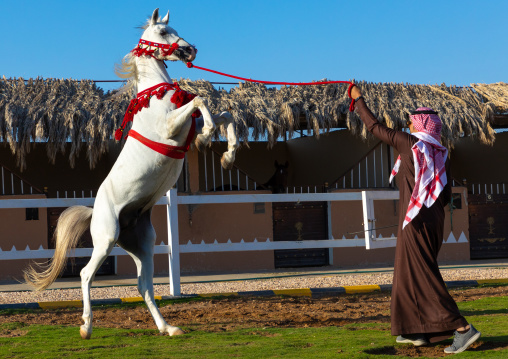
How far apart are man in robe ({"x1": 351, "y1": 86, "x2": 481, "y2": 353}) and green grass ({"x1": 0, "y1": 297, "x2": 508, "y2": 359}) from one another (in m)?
0.21

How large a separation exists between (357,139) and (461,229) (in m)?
2.93

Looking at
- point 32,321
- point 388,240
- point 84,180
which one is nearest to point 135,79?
point 32,321

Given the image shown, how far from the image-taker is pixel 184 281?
32.3 ft

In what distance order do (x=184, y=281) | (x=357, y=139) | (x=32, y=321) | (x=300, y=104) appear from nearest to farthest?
(x=32, y=321)
(x=184, y=281)
(x=300, y=104)
(x=357, y=139)

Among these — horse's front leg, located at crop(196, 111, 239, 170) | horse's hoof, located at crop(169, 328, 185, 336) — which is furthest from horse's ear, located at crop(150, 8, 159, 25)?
horse's hoof, located at crop(169, 328, 185, 336)

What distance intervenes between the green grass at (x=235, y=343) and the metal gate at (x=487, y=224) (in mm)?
7216

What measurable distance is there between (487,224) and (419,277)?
9054 mm

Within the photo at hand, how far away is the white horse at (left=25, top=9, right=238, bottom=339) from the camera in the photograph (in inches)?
190

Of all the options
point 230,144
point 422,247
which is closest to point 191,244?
point 230,144

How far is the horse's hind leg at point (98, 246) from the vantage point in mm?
5027

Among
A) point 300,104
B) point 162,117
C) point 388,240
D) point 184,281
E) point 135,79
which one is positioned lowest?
point 184,281

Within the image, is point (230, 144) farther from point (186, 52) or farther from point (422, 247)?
point (422, 247)

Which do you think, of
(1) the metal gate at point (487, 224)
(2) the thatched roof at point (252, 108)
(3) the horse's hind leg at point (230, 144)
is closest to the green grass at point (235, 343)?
(3) the horse's hind leg at point (230, 144)

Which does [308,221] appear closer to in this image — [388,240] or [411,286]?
[388,240]
